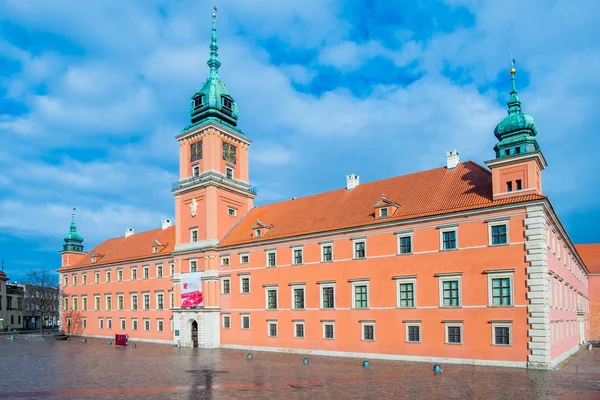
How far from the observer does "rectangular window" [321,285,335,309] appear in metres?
37.3

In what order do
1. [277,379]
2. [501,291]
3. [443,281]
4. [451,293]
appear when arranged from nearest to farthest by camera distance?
[277,379]
[501,291]
[451,293]
[443,281]

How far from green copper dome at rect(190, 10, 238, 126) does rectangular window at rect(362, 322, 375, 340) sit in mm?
27518

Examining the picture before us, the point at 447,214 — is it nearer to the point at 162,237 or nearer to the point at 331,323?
the point at 331,323

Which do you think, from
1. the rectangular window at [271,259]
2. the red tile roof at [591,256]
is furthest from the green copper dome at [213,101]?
the red tile roof at [591,256]

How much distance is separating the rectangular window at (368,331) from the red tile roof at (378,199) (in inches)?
288

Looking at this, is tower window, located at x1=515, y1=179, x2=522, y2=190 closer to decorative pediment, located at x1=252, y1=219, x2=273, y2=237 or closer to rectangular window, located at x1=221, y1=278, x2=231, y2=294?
decorative pediment, located at x1=252, y1=219, x2=273, y2=237

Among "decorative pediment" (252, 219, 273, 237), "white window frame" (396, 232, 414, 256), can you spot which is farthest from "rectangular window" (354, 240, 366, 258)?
"decorative pediment" (252, 219, 273, 237)

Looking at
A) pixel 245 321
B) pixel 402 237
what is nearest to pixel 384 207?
pixel 402 237

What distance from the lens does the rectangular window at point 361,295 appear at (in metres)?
35.4

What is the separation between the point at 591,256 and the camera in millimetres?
60812

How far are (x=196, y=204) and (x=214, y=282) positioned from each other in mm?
8323

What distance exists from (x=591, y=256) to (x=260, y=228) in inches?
1728

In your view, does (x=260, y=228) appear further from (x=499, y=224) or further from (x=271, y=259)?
(x=499, y=224)

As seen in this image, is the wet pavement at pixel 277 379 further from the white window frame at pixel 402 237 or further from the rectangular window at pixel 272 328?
the white window frame at pixel 402 237
